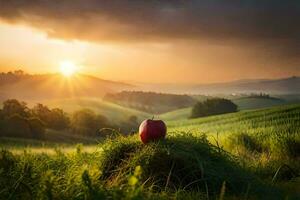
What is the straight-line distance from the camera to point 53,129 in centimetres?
3278

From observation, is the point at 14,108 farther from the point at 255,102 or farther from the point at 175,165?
the point at 255,102

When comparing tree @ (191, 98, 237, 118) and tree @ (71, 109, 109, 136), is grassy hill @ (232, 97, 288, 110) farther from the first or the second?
tree @ (71, 109, 109, 136)

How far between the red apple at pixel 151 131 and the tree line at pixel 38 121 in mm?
11800

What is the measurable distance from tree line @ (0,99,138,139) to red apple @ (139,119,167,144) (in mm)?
11800

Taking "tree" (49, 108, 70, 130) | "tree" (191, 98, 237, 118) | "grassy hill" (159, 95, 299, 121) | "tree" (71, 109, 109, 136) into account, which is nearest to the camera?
"tree" (49, 108, 70, 130)

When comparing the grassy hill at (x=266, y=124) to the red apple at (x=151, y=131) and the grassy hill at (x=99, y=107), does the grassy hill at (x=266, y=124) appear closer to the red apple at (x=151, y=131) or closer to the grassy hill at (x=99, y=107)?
the red apple at (x=151, y=131)

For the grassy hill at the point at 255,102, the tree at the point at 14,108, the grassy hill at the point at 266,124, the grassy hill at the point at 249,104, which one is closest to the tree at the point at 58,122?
the tree at the point at 14,108

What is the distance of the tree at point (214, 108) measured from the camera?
63219 millimetres

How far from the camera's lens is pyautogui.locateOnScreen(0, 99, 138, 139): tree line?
24.7m

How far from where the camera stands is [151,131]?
7.60 m

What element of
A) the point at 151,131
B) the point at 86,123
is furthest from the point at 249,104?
the point at 151,131

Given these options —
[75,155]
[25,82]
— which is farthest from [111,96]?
[75,155]

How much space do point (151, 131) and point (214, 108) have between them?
2212 inches

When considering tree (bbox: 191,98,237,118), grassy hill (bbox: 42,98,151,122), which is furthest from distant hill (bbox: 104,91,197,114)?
tree (bbox: 191,98,237,118)
